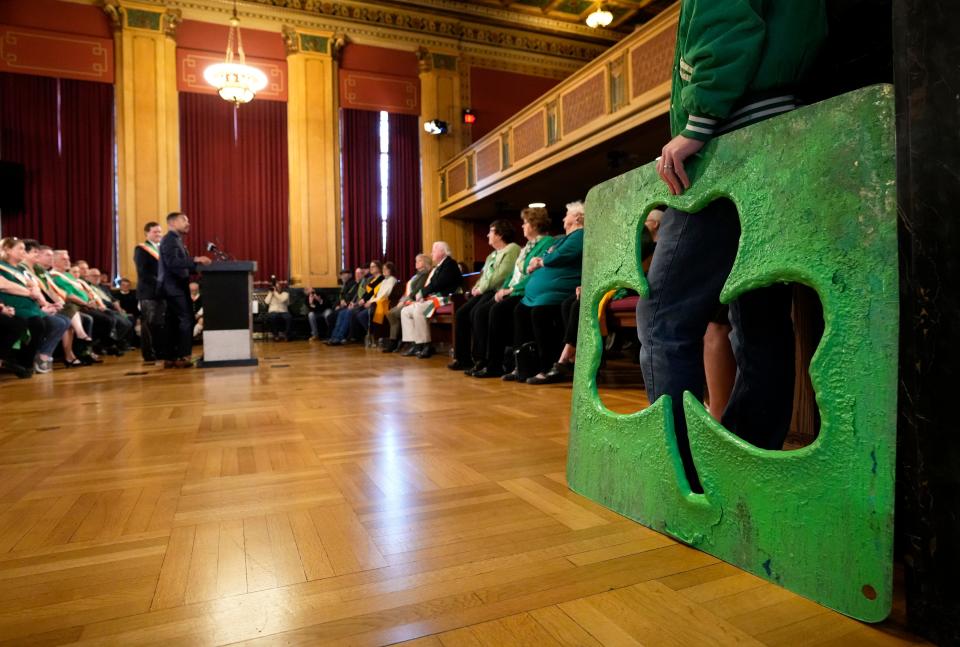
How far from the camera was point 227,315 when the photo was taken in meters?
4.73

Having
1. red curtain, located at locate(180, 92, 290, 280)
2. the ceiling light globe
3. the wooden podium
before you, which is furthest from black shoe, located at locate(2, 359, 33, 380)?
the ceiling light globe

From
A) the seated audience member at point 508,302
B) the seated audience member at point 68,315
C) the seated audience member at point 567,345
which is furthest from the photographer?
the seated audience member at point 68,315

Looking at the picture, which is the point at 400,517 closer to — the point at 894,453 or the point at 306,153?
the point at 894,453

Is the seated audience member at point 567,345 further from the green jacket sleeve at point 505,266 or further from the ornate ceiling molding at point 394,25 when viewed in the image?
the ornate ceiling molding at point 394,25

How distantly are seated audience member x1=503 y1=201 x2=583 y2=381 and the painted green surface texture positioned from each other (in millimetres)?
2258

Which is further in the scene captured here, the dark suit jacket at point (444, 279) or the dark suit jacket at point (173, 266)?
the dark suit jacket at point (444, 279)

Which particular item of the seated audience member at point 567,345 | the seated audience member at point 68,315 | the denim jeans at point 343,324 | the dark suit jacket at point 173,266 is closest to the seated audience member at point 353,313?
the denim jeans at point 343,324

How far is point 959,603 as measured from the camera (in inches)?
25.2

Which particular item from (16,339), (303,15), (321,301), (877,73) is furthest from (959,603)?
(303,15)

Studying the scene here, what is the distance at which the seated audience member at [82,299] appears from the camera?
5.21 meters

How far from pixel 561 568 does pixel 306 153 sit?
9.15 meters

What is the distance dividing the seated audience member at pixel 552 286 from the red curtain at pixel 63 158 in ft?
24.0

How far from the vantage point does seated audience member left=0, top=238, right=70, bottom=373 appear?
4199 millimetres

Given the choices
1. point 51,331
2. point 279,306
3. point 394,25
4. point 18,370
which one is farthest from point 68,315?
point 394,25
